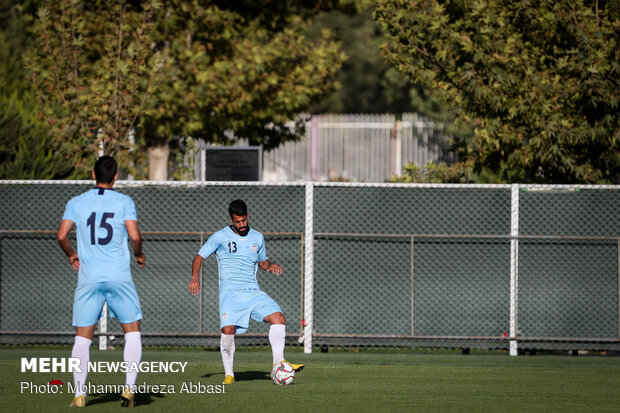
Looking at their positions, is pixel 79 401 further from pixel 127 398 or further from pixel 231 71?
pixel 231 71

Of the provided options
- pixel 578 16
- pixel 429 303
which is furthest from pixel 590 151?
pixel 429 303

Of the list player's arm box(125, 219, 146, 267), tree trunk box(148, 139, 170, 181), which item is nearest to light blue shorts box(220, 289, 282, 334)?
player's arm box(125, 219, 146, 267)

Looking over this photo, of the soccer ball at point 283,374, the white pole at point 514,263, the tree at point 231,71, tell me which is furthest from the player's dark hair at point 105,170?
the tree at point 231,71

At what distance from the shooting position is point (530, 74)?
1485 centimetres

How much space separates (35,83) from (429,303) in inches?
296

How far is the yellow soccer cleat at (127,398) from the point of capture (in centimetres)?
772

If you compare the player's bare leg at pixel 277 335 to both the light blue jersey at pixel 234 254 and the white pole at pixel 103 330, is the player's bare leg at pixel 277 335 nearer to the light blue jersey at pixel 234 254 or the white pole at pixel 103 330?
the light blue jersey at pixel 234 254

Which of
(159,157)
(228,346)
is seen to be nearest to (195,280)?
(228,346)

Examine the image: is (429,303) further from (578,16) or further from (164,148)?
(164,148)

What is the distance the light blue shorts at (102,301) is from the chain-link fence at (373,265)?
5.37 metres

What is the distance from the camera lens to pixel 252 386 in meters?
9.48

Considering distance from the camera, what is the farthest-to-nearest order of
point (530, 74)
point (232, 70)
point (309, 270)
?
point (232, 70) < point (530, 74) < point (309, 270)

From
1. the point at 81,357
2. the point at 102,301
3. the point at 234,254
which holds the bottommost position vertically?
the point at 81,357

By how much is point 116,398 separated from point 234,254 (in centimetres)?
181
